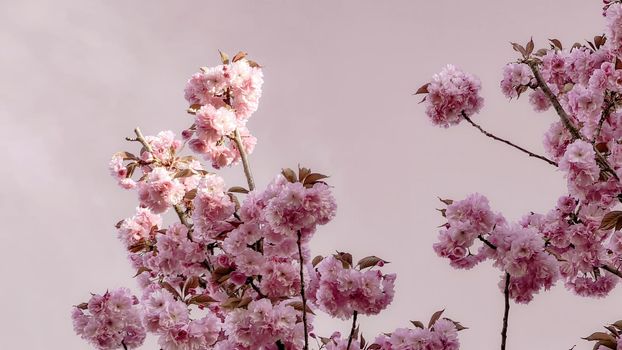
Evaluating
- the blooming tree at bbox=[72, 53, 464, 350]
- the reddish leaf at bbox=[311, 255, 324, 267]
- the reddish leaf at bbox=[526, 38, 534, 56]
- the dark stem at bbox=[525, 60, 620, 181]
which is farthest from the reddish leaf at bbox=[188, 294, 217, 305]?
the reddish leaf at bbox=[526, 38, 534, 56]

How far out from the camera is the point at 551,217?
5.07 meters

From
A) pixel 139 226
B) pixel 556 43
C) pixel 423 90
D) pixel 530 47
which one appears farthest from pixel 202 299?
pixel 556 43

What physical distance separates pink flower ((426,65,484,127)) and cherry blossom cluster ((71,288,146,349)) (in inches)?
109

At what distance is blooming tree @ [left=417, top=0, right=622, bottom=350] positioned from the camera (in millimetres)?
3986

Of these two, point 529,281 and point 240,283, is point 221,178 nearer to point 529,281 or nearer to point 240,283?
point 240,283

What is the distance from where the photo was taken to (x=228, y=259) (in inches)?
188

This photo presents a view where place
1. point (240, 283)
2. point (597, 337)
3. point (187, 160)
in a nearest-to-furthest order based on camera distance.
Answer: point (597, 337) → point (240, 283) → point (187, 160)

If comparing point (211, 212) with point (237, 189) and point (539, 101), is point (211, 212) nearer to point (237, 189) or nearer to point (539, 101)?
point (237, 189)

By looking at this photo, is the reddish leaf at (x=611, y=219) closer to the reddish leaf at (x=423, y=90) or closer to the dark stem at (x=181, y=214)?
the reddish leaf at (x=423, y=90)

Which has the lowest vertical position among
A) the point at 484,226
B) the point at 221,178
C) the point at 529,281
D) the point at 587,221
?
the point at 529,281

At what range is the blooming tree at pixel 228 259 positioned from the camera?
4.13 metres

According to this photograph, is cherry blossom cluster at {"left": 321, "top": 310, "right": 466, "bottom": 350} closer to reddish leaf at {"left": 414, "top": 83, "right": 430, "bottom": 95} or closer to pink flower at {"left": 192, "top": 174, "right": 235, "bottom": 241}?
pink flower at {"left": 192, "top": 174, "right": 235, "bottom": 241}

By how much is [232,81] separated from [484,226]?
106 inches

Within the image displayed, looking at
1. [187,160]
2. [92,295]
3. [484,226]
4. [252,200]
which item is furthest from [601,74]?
[92,295]
